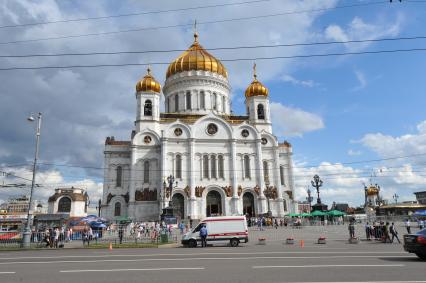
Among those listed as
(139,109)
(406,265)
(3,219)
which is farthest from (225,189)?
(3,219)

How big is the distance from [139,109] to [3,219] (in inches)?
1299

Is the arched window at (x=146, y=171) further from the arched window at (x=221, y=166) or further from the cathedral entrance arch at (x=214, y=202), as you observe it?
the arched window at (x=221, y=166)

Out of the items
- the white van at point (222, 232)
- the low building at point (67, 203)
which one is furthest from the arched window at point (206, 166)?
the white van at point (222, 232)

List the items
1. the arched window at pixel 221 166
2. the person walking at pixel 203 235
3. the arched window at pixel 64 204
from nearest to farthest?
the person walking at pixel 203 235 → the arched window at pixel 221 166 → the arched window at pixel 64 204

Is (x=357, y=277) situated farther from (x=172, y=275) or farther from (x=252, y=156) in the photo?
(x=252, y=156)

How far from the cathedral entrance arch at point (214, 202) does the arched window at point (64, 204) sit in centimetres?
2303

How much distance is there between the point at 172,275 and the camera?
9078 millimetres

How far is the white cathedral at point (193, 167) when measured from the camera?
46.3 metres

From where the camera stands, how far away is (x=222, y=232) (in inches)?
780

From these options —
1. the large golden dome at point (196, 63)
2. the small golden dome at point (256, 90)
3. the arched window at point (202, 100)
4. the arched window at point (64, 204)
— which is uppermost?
the large golden dome at point (196, 63)

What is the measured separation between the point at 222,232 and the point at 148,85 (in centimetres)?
3592

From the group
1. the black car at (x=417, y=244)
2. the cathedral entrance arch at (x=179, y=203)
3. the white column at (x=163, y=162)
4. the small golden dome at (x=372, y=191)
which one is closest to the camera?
the black car at (x=417, y=244)

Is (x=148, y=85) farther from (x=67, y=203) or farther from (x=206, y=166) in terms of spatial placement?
(x=67, y=203)

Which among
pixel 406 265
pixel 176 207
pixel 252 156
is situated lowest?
pixel 406 265
